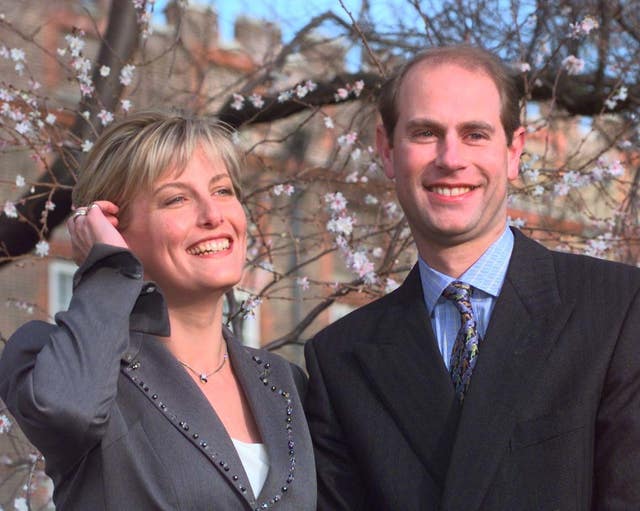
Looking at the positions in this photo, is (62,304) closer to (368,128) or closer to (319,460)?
(368,128)

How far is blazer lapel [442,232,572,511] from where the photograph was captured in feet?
11.7

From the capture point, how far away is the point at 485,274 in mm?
3871

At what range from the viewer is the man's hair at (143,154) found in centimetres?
381

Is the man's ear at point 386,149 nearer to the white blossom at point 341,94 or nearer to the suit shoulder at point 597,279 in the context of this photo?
the suit shoulder at point 597,279

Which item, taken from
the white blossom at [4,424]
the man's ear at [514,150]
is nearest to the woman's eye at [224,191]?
the man's ear at [514,150]

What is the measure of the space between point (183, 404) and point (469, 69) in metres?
1.36

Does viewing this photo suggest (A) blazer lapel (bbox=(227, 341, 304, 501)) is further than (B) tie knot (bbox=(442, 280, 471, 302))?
No

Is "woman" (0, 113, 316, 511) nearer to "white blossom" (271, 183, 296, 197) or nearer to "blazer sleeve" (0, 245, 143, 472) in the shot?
"blazer sleeve" (0, 245, 143, 472)

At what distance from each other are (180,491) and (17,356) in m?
0.57

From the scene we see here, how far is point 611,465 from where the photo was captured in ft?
11.3

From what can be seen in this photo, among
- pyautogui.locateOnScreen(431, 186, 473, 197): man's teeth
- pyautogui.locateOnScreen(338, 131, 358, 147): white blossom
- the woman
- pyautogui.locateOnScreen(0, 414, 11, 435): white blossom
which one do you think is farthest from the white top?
pyautogui.locateOnScreen(338, 131, 358, 147): white blossom

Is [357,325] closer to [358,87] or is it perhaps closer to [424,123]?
[424,123]

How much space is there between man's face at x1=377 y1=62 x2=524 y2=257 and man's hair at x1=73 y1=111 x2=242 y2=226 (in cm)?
55

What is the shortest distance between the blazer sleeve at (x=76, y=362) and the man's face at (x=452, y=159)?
2.95 ft
